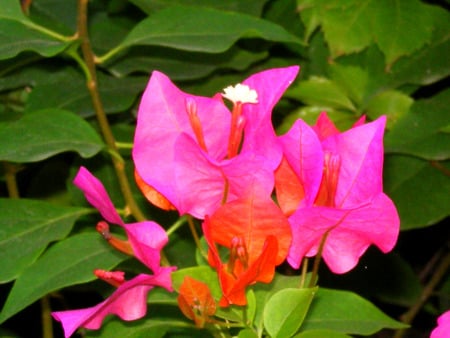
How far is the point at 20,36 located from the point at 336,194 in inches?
16.6

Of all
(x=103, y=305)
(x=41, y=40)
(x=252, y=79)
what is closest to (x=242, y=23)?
(x=41, y=40)

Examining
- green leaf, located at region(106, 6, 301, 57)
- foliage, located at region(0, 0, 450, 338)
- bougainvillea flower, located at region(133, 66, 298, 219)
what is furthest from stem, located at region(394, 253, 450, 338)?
bougainvillea flower, located at region(133, 66, 298, 219)

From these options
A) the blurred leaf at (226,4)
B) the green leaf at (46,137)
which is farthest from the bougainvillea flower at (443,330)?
the blurred leaf at (226,4)

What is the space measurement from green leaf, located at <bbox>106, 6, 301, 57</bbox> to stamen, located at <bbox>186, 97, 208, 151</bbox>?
32 cm

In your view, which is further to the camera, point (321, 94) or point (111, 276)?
point (321, 94)

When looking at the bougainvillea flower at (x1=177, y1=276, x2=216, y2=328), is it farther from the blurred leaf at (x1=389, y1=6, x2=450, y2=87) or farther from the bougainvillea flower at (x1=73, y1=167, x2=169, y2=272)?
the blurred leaf at (x1=389, y1=6, x2=450, y2=87)

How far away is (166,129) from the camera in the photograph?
0.63 metres

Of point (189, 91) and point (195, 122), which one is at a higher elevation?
point (195, 122)

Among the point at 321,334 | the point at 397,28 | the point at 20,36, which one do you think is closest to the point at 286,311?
the point at 321,334

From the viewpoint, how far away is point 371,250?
1180 mm

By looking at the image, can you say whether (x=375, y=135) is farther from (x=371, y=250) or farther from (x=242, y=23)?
(x=371, y=250)

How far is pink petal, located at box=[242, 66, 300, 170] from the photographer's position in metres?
0.61

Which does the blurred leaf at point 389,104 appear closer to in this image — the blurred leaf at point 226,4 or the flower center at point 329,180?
the blurred leaf at point 226,4

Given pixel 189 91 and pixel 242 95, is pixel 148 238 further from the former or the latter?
pixel 189 91
